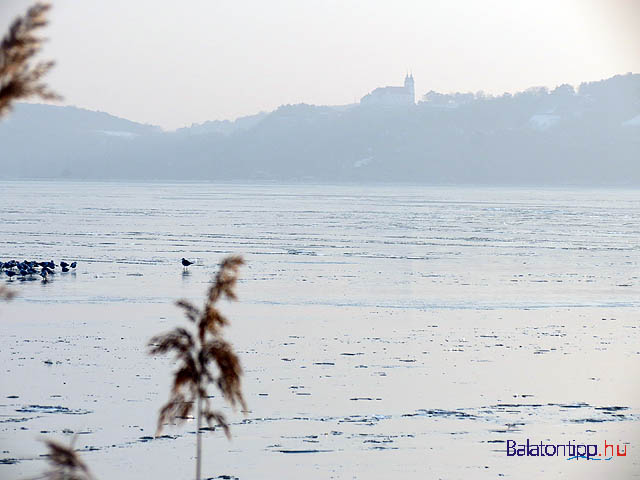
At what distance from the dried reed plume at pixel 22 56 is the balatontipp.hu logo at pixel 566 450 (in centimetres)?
955

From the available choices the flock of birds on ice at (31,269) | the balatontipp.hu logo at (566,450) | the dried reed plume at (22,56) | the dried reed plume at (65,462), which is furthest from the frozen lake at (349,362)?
the dried reed plume at (22,56)

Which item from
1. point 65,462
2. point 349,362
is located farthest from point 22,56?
point 349,362

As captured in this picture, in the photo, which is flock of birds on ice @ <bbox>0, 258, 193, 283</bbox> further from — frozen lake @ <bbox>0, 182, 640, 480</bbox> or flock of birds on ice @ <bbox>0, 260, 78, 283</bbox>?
frozen lake @ <bbox>0, 182, 640, 480</bbox>

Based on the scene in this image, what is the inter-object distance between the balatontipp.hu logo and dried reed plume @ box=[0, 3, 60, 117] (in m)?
9.55

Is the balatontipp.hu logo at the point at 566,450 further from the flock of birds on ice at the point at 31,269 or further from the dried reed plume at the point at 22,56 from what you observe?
the flock of birds on ice at the point at 31,269

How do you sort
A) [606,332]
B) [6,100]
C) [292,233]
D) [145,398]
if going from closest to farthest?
1. [6,100]
2. [145,398]
3. [606,332]
4. [292,233]

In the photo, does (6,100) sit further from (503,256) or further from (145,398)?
(503,256)

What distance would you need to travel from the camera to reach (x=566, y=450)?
1302 cm

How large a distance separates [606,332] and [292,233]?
101 feet

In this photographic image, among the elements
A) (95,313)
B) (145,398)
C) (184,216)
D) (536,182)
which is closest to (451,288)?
(95,313)

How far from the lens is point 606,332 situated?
21547 mm

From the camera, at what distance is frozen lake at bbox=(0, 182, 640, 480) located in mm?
12531

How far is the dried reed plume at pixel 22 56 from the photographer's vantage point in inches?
170

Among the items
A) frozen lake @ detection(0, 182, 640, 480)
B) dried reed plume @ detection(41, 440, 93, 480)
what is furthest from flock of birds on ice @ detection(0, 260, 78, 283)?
dried reed plume @ detection(41, 440, 93, 480)
